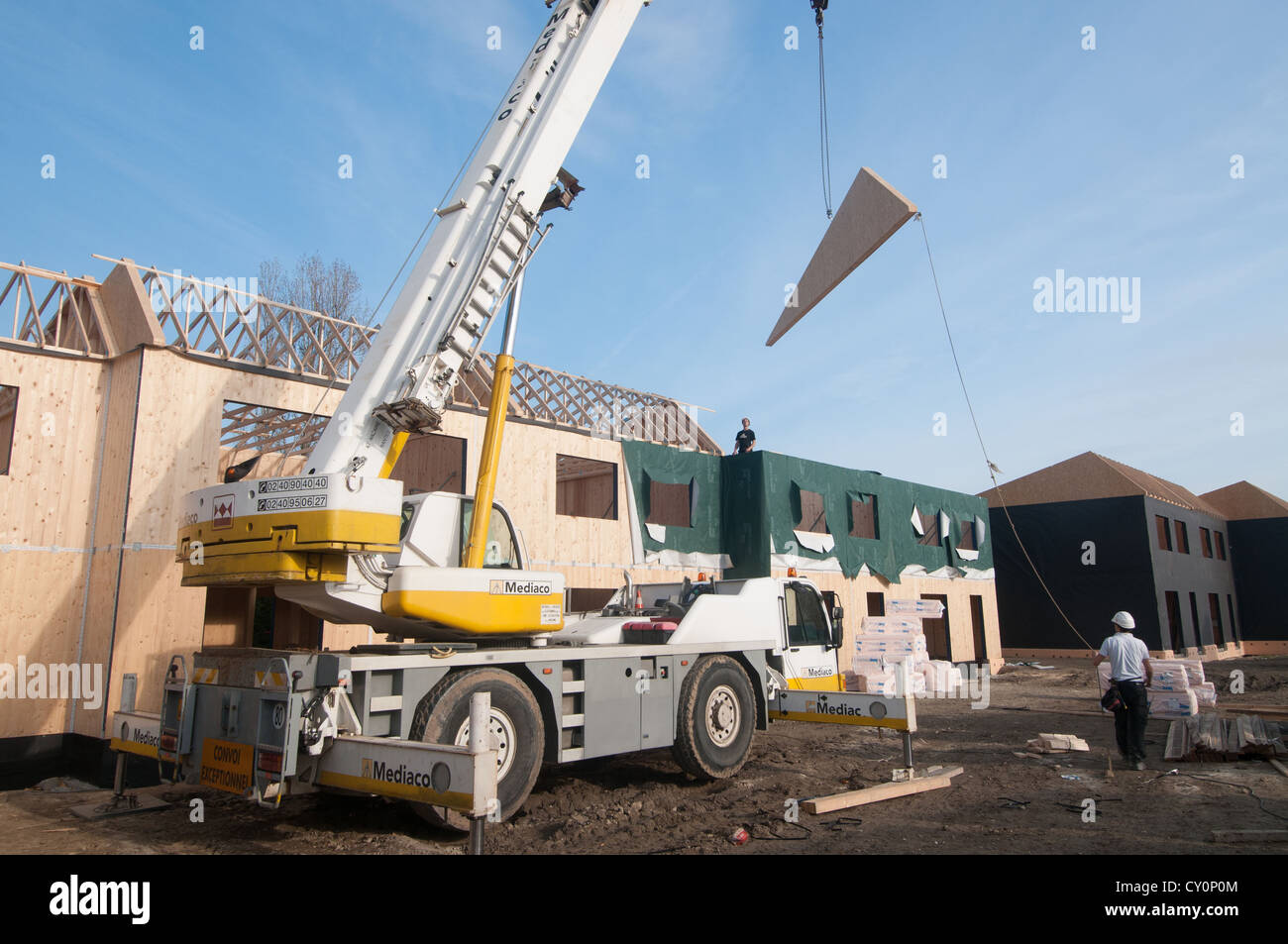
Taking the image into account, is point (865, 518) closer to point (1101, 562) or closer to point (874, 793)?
point (1101, 562)

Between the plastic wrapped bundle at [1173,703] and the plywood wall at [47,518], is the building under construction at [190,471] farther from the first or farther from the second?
the plastic wrapped bundle at [1173,703]

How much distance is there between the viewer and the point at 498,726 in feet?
22.2

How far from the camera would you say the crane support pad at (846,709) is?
834 centimetres

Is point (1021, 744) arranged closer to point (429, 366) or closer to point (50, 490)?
point (429, 366)

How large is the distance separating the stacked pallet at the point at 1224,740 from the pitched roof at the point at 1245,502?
34955mm

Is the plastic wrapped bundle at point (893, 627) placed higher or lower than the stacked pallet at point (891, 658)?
higher

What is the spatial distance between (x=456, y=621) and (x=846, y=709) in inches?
170

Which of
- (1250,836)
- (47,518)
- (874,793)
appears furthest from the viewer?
(47,518)

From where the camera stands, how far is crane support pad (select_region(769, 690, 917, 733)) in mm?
8344

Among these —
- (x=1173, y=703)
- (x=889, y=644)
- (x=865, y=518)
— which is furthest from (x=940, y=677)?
(x=1173, y=703)

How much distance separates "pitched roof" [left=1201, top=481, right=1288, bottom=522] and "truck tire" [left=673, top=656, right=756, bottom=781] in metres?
39.8

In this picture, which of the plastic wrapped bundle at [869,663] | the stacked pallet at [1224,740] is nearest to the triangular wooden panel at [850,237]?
the stacked pallet at [1224,740]

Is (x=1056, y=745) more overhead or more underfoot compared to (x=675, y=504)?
more underfoot
